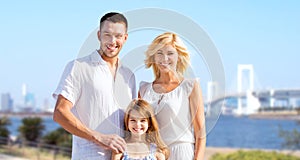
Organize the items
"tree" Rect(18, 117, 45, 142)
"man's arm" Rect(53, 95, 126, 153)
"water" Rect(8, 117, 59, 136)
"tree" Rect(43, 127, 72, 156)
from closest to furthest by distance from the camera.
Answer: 1. "man's arm" Rect(53, 95, 126, 153)
2. "tree" Rect(43, 127, 72, 156)
3. "tree" Rect(18, 117, 45, 142)
4. "water" Rect(8, 117, 59, 136)

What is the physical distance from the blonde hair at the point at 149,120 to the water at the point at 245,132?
2726 cm

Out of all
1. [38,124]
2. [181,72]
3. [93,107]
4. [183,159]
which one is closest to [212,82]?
[181,72]

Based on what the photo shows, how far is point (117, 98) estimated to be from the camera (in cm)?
163

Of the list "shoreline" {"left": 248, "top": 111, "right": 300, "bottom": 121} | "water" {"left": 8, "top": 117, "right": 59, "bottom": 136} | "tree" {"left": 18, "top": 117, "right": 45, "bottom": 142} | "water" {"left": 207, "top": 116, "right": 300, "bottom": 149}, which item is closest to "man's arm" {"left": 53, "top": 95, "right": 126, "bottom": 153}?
"tree" {"left": 18, "top": 117, "right": 45, "bottom": 142}

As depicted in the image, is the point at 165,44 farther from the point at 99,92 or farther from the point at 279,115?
the point at 279,115

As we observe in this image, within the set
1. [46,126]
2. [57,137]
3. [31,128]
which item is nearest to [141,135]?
[57,137]

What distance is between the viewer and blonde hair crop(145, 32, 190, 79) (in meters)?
1.65

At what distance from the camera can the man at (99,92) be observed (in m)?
1.59

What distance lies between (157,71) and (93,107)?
0.22m

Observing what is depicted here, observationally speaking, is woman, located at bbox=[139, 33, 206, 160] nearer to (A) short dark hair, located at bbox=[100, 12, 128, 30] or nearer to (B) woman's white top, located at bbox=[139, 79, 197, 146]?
(B) woman's white top, located at bbox=[139, 79, 197, 146]

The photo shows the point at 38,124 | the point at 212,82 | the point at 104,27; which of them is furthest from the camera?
the point at 38,124

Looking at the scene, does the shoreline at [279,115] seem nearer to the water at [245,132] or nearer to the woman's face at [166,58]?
the water at [245,132]

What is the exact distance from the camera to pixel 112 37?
1601 mm

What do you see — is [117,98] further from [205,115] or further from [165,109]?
[205,115]
